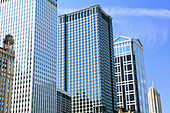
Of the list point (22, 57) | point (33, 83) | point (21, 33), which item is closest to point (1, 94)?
point (33, 83)

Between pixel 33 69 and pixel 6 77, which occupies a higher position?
pixel 33 69

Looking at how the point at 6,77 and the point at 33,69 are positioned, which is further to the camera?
the point at 33,69

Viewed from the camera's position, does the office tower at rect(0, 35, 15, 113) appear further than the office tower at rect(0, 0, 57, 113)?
No

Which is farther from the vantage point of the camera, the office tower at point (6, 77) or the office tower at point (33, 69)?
the office tower at point (33, 69)

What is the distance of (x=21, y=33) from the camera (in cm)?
19750

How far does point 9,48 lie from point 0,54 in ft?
31.7

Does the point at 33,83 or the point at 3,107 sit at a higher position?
the point at 33,83

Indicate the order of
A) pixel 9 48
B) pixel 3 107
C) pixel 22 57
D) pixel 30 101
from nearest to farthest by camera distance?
pixel 3 107 → pixel 9 48 → pixel 30 101 → pixel 22 57

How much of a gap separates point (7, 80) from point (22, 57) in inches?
1556

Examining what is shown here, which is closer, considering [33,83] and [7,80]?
[7,80]

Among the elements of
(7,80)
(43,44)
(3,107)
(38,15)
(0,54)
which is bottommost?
(3,107)

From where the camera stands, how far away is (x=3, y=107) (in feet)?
477

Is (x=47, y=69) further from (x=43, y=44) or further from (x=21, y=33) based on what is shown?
(x=21, y=33)

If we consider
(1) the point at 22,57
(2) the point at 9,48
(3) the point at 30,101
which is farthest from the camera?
(1) the point at 22,57
